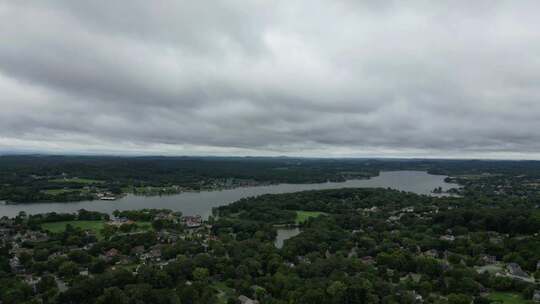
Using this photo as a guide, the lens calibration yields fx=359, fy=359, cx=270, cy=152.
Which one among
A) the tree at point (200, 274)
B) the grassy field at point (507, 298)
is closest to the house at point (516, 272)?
the grassy field at point (507, 298)

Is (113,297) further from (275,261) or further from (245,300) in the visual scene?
(275,261)

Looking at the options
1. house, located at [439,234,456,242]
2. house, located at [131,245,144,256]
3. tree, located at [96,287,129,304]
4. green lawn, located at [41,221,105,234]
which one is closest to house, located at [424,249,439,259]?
house, located at [439,234,456,242]

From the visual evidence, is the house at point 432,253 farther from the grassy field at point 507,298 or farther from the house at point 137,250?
the house at point 137,250

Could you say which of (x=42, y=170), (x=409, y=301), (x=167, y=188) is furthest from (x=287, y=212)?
(x=42, y=170)

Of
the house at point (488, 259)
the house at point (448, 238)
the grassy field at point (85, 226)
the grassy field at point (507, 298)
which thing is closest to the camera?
the grassy field at point (507, 298)

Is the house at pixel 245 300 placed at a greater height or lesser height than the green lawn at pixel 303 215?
greater

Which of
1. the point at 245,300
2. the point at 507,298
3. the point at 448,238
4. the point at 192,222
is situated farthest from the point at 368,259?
the point at 192,222

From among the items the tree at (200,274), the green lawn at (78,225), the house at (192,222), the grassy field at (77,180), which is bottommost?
the green lawn at (78,225)

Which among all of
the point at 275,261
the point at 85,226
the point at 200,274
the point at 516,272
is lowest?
the point at 85,226
